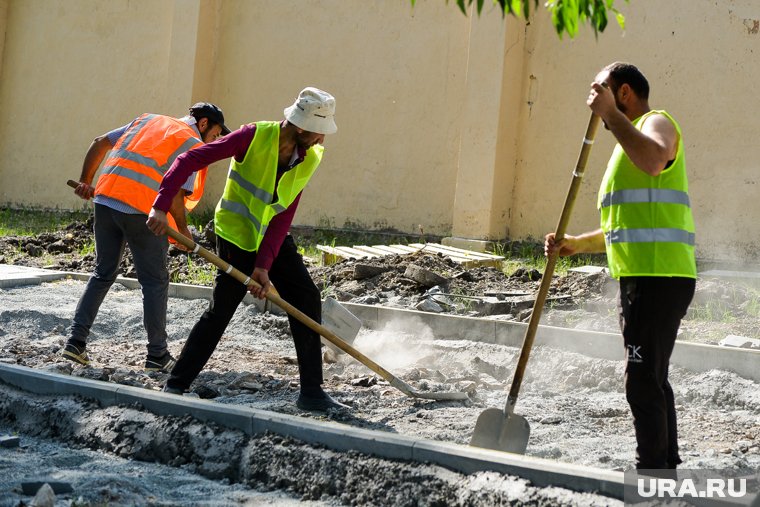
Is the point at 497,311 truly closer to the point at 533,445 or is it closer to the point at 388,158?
the point at 533,445

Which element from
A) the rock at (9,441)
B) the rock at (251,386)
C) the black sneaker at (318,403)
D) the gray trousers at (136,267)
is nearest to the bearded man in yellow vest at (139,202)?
the gray trousers at (136,267)

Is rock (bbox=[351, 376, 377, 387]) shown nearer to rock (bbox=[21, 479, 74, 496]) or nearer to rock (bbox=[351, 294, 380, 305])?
rock (bbox=[351, 294, 380, 305])

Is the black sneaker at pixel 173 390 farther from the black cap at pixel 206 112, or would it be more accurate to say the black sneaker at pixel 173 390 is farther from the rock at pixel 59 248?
the rock at pixel 59 248

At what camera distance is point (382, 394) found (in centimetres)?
579

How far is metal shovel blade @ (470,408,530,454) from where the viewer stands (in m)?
4.37

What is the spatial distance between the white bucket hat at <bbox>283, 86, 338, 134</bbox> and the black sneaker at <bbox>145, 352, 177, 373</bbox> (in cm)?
207

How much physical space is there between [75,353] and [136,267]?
0.67 meters

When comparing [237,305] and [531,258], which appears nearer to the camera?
[237,305]

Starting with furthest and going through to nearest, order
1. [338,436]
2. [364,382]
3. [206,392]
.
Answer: [364,382]
[206,392]
[338,436]

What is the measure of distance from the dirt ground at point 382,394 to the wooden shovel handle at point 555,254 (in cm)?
37

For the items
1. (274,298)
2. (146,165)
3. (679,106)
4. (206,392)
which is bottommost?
(206,392)

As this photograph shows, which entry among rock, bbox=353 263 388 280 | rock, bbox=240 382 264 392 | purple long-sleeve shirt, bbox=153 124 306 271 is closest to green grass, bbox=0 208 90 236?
rock, bbox=353 263 388 280

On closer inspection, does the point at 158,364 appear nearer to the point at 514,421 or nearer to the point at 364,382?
the point at 364,382

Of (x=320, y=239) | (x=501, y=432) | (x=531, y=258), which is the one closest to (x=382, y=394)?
(x=501, y=432)
